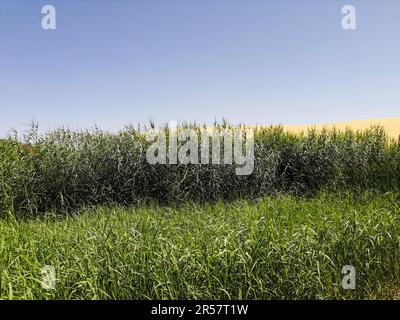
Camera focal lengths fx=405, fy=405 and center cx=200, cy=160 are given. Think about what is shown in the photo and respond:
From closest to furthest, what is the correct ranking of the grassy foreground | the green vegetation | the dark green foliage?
the grassy foreground < the green vegetation < the dark green foliage

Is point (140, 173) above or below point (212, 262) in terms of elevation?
above

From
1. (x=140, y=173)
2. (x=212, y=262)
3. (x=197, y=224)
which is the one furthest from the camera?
(x=140, y=173)

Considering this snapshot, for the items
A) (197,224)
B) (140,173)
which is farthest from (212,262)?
(140,173)

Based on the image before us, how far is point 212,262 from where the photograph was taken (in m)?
3.78

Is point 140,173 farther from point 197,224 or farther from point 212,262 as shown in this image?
point 212,262

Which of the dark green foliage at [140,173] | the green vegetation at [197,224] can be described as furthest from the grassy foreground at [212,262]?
the dark green foliage at [140,173]

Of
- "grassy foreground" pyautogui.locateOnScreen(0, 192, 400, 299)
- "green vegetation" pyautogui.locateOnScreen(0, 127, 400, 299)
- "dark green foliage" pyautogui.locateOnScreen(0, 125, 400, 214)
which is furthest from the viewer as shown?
"dark green foliage" pyautogui.locateOnScreen(0, 125, 400, 214)

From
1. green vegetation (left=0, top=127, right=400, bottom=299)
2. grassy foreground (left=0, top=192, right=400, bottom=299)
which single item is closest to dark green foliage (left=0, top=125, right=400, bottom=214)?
green vegetation (left=0, top=127, right=400, bottom=299)

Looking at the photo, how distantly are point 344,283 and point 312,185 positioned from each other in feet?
16.7

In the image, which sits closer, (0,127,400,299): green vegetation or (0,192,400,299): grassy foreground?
(0,192,400,299): grassy foreground

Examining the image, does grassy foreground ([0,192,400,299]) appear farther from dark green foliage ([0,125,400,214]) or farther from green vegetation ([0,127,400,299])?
dark green foliage ([0,125,400,214])

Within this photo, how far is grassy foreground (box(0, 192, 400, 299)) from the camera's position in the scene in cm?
353

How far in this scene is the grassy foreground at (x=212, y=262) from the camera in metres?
3.53

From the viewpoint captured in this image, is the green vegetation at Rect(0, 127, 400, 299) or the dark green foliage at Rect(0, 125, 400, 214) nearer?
the green vegetation at Rect(0, 127, 400, 299)
